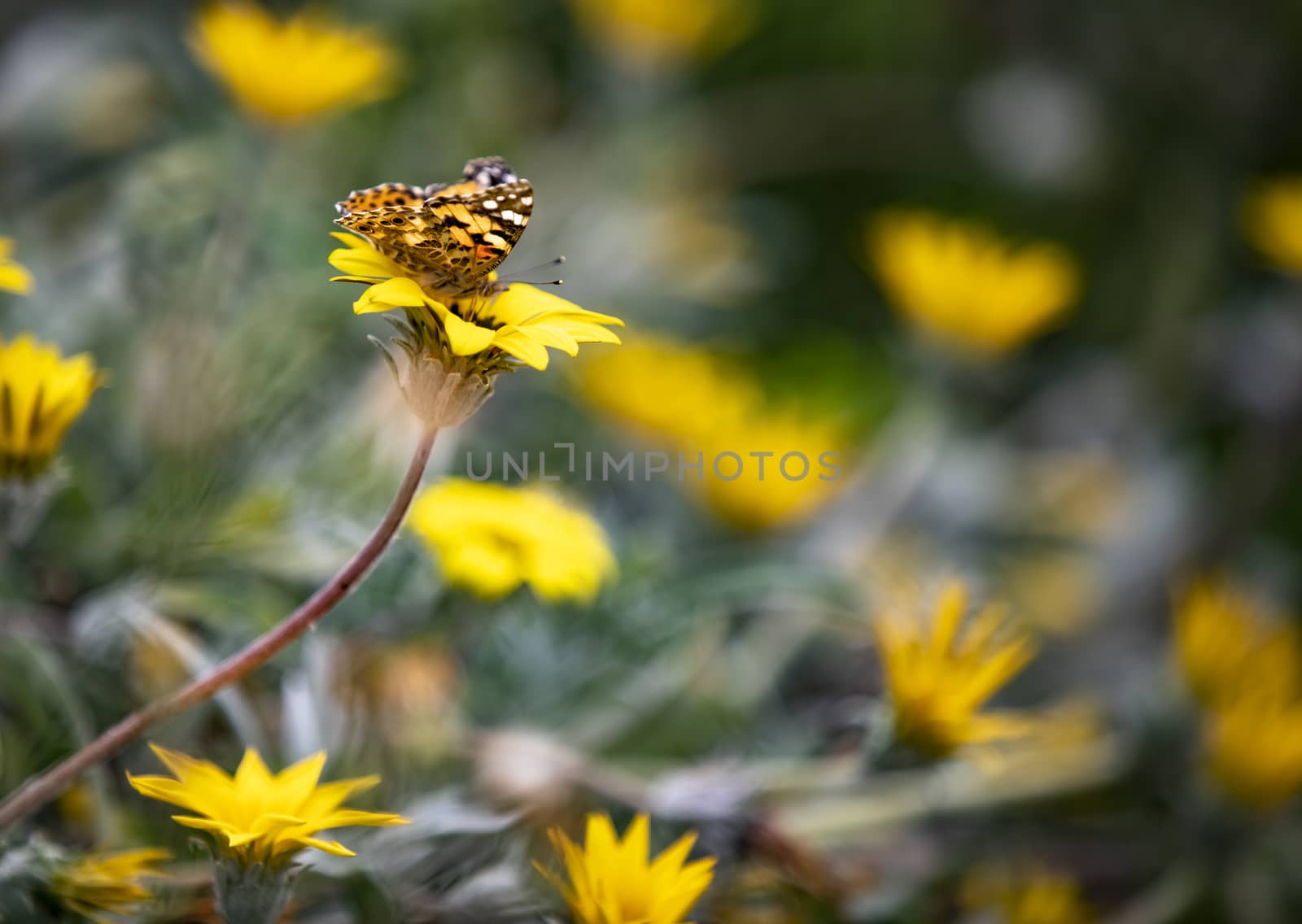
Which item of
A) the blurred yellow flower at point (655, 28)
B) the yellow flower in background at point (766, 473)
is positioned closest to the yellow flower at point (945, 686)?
the yellow flower in background at point (766, 473)

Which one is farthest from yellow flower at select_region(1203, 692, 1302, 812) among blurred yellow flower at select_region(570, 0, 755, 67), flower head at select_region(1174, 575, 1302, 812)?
blurred yellow flower at select_region(570, 0, 755, 67)

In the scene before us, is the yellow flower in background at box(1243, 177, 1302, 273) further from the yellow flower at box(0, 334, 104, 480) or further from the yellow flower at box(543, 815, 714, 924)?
the yellow flower at box(0, 334, 104, 480)

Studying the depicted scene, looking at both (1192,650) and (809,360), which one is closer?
(1192,650)

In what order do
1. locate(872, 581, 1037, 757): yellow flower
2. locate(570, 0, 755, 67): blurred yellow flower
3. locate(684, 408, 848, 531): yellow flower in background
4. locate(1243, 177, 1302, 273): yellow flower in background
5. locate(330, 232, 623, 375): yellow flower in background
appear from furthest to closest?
locate(570, 0, 755, 67): blurred yellow flower
locate(1243, 177, 1302, 273): yellow flower in background
locate(684, 408, 848, 531): yellow flower in background
locate(872, 581, 1037, 757): yellow flower
locate(330, 232, 623, 375): yellow flower in background

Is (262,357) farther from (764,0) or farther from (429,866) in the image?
(764,0)

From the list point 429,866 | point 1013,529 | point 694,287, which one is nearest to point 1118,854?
point 1013,529
